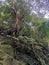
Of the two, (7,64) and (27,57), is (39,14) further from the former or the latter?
(7,64)

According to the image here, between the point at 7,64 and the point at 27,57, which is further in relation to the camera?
the point at 27,57

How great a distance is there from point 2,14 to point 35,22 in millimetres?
969

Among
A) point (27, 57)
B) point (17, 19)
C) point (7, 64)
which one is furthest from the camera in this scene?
point (17, 19)

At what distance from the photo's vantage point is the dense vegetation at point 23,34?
14.5ft

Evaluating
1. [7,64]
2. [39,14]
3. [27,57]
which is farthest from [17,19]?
[7,64]

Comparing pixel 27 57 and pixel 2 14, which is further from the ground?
pixel 2 14

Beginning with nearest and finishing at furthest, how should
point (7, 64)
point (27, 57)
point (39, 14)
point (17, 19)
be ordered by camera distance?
point (7, 64), point (27, 57), point (17, 19), point (39, 14)

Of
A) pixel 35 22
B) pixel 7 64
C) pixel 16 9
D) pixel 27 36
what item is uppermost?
pixel 16 9

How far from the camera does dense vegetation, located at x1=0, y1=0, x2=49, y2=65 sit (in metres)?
4.41

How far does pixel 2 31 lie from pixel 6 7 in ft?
2.27

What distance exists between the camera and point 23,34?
4.96m

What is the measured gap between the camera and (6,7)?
16.8ft

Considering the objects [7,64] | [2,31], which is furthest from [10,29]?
[7,64]

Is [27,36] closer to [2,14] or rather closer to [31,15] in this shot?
[31,15]
